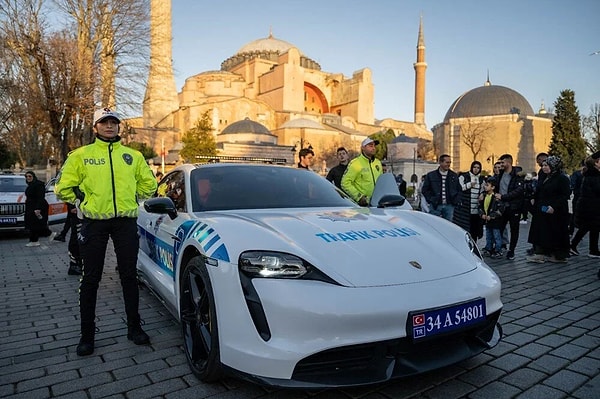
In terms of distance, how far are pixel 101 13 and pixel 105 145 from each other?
70.1 feet

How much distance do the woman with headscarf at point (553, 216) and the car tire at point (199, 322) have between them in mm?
6383

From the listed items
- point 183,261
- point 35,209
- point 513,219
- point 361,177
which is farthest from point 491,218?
point 35,209

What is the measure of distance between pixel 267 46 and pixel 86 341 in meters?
95.4

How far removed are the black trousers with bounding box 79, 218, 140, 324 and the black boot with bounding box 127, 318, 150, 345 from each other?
20 millimetres

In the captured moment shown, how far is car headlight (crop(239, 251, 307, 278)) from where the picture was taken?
2479mm

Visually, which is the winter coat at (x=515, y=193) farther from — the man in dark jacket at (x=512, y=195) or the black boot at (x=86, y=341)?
the black boot at (x=86, y=341)

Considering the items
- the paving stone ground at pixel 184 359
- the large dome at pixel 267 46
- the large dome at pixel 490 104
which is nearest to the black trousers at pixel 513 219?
the paving stone ground at pixel 184 359

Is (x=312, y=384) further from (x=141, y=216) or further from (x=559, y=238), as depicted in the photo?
(x=559, y=238)

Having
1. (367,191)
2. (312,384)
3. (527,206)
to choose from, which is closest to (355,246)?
(312,384)

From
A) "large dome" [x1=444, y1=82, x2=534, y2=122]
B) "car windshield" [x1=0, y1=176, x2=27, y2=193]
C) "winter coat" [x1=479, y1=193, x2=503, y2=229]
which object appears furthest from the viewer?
"large dome" [x1=444, y1=82, x2=534, y2=122]

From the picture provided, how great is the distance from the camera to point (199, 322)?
296 cm

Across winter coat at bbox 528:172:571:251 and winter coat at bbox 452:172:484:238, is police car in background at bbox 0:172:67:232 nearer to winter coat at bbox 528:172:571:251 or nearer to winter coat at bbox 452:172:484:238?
winter coat at bbox 452:172:484:238

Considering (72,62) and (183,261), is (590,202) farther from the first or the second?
(72,62)

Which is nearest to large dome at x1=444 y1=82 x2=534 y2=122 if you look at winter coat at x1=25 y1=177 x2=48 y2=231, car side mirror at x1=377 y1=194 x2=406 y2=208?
winter coat at x1=25 y1=177 x2=48 y2=231
